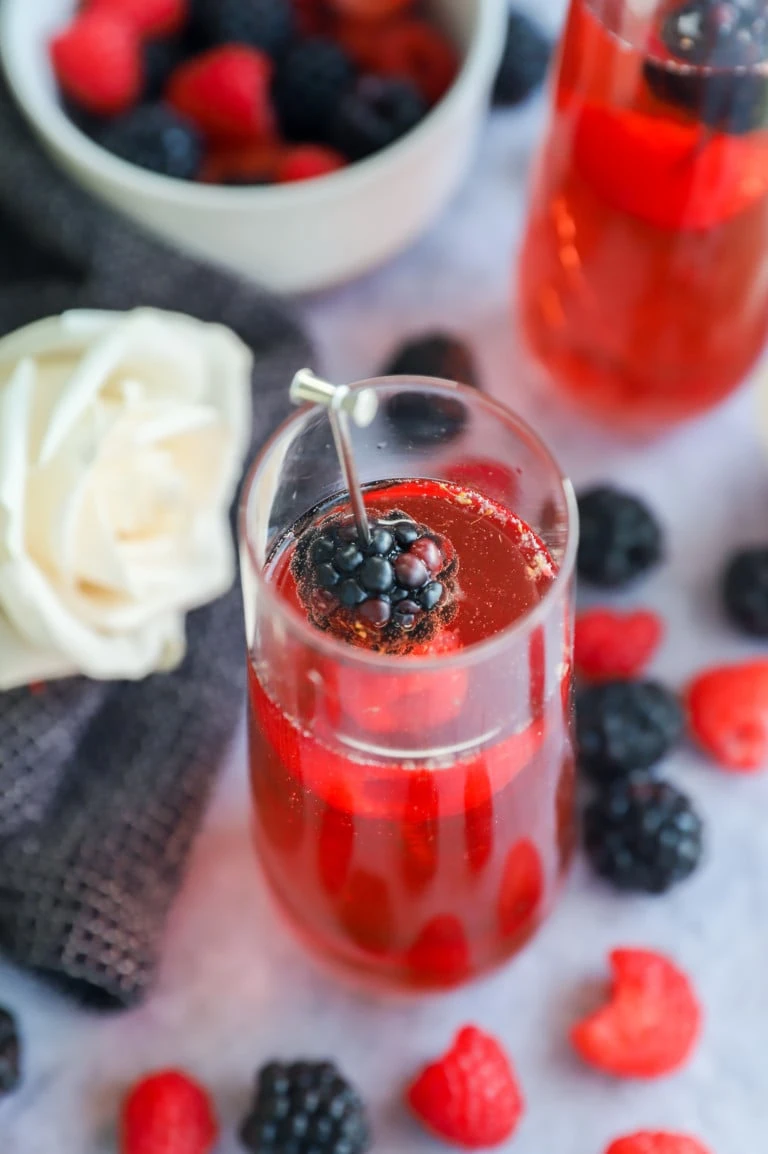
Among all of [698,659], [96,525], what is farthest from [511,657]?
[698,659]

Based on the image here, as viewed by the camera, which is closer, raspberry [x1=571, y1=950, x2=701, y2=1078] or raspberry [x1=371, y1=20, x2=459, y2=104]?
raspberry [x1=571, y1=950, x2=701, y2=1078]

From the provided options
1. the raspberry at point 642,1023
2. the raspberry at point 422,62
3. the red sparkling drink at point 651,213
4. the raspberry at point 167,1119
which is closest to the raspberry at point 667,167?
the red sparkling drink at point 651,213

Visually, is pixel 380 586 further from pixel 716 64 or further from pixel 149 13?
pixel 149 13

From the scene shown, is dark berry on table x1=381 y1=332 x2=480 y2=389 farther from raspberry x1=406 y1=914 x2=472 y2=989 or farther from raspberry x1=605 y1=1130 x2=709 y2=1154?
raspberry x1=605 y1=1130 x2=709 y2=1154

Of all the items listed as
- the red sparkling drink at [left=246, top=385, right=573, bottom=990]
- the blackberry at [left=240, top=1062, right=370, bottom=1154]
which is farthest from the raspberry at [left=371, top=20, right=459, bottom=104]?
the blackberry at [left=240, top=1062, right=370, bottom=1154]

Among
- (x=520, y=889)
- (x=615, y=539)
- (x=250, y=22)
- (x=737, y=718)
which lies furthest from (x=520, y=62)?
(x=520, y=889)
